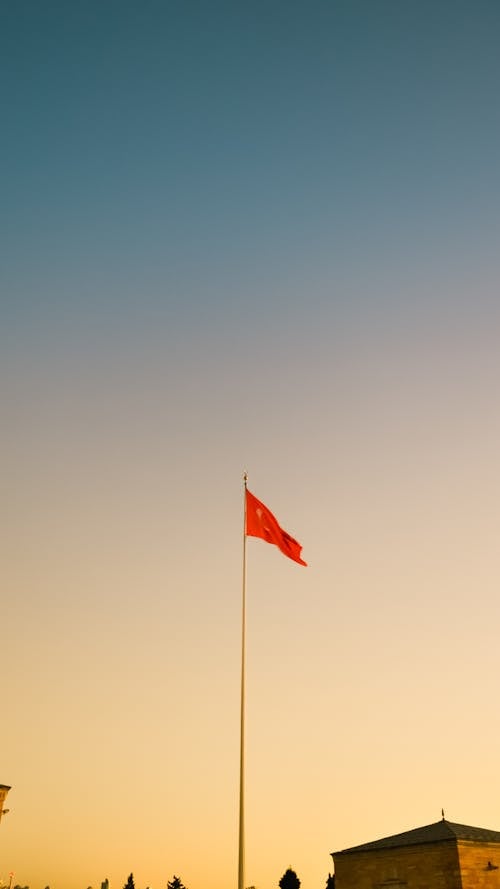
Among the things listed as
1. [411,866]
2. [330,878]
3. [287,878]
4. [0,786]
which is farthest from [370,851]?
[287,878]

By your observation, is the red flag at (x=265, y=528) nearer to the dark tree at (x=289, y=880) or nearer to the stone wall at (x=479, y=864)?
the stone wall at (x=479, y=864)

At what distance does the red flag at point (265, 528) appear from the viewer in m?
23.0

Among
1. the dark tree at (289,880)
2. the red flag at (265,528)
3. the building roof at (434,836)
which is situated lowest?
the dark tree at (289,880)

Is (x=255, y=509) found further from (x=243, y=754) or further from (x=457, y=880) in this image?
(x=457, y=880)

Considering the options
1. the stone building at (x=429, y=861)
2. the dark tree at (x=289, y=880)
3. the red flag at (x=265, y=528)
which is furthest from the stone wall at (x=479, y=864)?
the dark tree at (x=289, y=880)

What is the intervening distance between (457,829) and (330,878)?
42.1 m

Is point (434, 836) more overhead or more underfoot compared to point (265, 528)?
more underfoot

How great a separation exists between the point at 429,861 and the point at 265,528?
24.0 metres

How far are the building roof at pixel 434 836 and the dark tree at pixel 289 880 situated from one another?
5234 centimetres

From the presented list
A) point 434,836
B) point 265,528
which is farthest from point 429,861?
point 265,528

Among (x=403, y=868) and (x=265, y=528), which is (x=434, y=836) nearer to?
(x=403, y=868)

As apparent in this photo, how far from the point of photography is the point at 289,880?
276ft

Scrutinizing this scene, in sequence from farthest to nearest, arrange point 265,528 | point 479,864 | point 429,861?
point 429,861 → point 479,864 → point 265,528

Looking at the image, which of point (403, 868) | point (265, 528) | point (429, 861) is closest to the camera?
point (265, 528)
